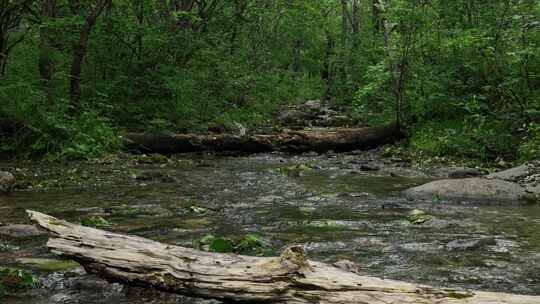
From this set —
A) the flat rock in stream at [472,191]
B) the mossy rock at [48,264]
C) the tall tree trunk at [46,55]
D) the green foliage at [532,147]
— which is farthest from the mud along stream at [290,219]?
the tall tree trunk at [46,55]

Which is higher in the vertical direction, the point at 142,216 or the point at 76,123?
the point at 76,123

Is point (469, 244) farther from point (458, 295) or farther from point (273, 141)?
point (273, 141)

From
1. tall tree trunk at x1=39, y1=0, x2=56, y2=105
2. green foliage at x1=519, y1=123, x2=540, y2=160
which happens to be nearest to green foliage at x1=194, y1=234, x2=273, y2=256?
green foliage at x1=519, y1=123, x2=540, y2=160

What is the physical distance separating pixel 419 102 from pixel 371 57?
1141 cm

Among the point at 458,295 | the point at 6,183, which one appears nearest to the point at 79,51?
the point at 6,183

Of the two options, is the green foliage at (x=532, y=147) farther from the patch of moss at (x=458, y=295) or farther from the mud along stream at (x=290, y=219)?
the patch of moss at (x=458, y=295)

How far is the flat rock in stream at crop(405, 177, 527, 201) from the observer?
→ 10.2 metres

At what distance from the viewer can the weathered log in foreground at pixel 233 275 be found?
12.3 feet

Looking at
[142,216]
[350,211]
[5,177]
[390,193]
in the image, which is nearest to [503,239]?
[350,211]

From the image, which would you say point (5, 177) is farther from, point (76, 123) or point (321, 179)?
point (321, 179)

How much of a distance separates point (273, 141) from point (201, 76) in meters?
4.31

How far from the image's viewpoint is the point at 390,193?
35.6ft

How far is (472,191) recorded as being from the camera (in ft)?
34.0

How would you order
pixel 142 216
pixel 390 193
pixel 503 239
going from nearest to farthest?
pixel 503 239, pixel 142 216, pixel 390 193
